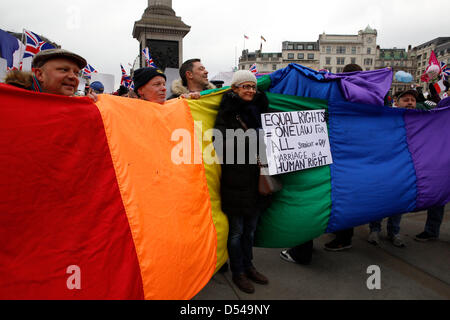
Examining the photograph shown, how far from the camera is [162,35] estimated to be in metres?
10.9

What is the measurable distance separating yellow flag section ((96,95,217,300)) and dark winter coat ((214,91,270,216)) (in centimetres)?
21

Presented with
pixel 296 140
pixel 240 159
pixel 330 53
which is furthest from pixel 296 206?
pixel 330 53

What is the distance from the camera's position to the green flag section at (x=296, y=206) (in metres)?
2.69

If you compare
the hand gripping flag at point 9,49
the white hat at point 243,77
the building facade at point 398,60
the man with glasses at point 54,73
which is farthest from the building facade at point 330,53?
the man with glasses at point 54,73

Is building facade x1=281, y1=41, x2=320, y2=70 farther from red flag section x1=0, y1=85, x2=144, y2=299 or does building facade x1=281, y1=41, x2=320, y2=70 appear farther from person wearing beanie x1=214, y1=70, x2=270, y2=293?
red flag section x1=0, y1=85, x2=144, y2=299

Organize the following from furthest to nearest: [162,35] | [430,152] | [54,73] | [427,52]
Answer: [427,52], [162,35], [430,152], [54,73]

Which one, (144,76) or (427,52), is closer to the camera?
(144,76)

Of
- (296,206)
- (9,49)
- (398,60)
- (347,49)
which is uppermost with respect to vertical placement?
(347,49)

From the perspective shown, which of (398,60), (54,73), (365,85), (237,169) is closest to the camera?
(54,73)

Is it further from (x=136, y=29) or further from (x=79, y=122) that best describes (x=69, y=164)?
(x=136, y=29)

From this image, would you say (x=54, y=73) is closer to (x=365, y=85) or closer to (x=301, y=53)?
(x=365, y=85)

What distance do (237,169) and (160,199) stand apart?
0.73 meters

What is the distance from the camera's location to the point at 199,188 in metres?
2.31

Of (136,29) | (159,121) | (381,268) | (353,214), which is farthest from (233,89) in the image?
(136,29)
